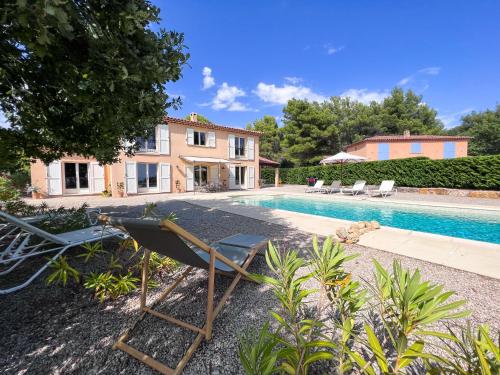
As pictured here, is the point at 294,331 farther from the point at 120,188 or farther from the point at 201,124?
Answer: the point at 201,124

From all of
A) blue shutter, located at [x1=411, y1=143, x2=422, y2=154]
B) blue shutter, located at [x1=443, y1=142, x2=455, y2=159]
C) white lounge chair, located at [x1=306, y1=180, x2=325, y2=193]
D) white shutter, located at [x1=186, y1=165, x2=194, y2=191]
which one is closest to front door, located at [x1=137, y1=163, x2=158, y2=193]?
white shutter, located at [x1=186, y1=165, x2=194, y2=191]

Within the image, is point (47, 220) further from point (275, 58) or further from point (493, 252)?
point (275, 58)

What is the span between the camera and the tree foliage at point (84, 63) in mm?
2990

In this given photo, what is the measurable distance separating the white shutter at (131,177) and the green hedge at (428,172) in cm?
1727

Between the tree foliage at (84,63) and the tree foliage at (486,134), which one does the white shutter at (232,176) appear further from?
the tree foliage at (486,134)

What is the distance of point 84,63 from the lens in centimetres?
362

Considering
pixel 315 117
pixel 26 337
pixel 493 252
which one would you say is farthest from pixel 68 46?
pixel 315 117

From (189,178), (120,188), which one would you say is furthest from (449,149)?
(120,188)

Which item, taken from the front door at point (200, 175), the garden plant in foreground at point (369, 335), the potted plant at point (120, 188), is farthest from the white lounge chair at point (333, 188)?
the garden plant in foreground at point (369, 335)

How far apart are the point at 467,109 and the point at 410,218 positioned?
54.8 meters

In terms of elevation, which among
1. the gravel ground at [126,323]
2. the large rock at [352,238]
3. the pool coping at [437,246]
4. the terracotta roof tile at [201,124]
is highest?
the terracotta roof tile at [201,124]

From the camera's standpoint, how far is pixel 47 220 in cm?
601

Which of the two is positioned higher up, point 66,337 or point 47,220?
point 47,220

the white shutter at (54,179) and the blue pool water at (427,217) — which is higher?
the white shutter at (54,179)
